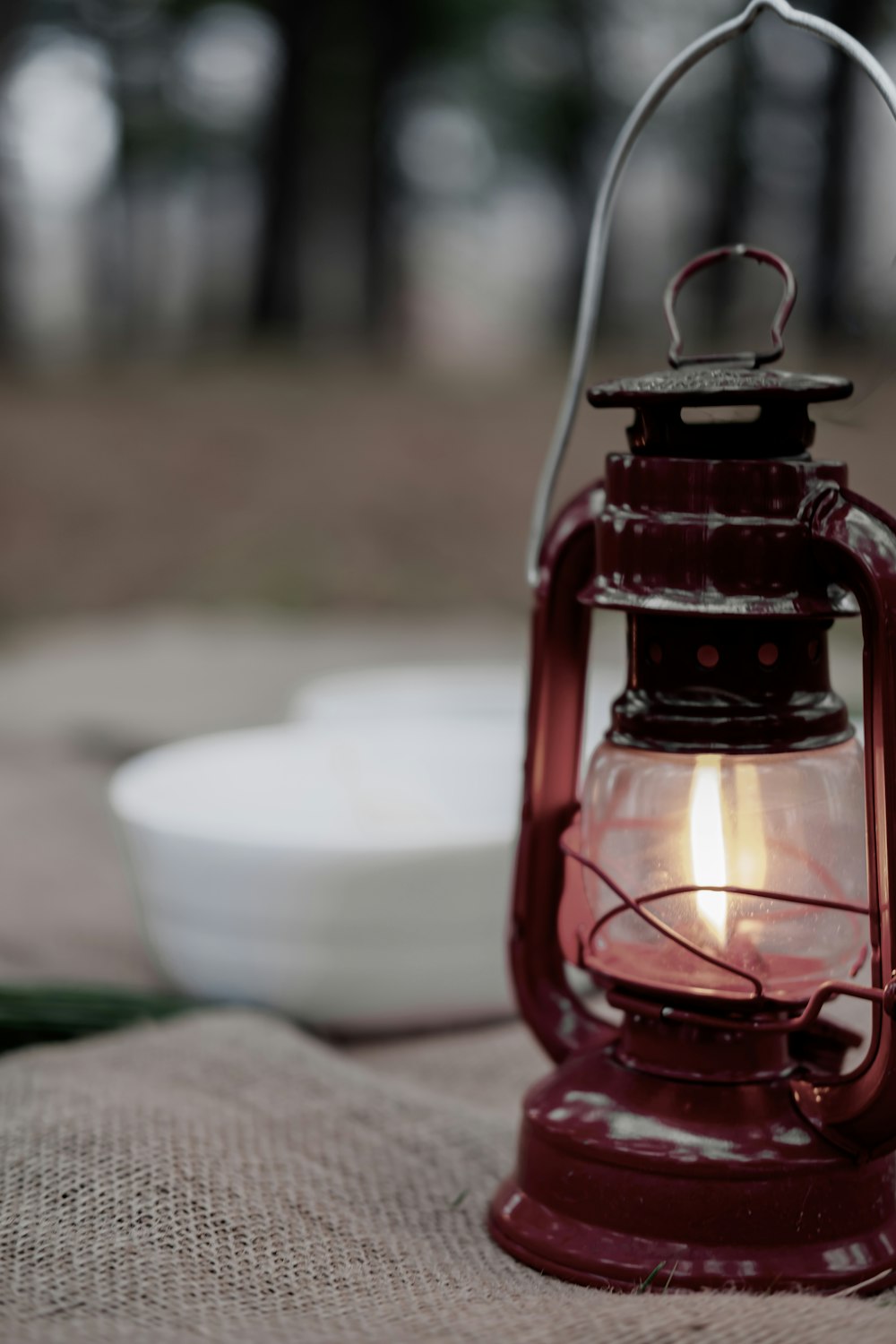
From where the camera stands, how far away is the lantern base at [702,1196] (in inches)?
31.6

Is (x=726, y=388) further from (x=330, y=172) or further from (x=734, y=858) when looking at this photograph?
(x=330, y=172)

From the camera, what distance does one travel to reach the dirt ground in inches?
166

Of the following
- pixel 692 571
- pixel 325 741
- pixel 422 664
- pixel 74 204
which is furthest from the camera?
pixel 74 204

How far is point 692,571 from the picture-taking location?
0.80 m

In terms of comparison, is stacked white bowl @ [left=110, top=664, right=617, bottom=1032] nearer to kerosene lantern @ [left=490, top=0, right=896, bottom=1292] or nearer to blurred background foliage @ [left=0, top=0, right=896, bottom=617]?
kerosene lantern @ [left=490, top=0, right=896, bottom=1292]

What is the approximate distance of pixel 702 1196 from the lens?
806 mm

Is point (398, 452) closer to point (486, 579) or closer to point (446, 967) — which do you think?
point (486, 579)

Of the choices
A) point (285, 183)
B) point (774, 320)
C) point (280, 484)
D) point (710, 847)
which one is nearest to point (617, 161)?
point (774, 320)

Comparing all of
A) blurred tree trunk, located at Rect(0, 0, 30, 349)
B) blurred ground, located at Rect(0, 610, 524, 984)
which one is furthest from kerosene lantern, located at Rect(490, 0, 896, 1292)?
blurred tree trunk, located at Rect(0, 0, 30, 349)

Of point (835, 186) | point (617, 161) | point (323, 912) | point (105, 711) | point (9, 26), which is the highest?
point (9, 26)

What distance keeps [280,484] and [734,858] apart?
4.00 metres

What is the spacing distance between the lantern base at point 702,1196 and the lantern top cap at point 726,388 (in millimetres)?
338

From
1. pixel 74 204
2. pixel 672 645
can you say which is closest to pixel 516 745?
pixel 672 645

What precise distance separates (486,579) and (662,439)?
11.0 ft
